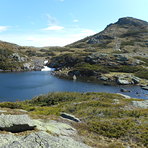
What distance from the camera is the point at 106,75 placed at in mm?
112625

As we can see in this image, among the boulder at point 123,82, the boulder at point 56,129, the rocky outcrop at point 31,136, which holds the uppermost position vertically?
the rocky outcrop at point 31,136

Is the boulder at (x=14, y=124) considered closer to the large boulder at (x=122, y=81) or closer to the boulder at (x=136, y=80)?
the large boulder at (x=122, y=81)

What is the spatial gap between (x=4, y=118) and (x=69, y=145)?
6.78 m

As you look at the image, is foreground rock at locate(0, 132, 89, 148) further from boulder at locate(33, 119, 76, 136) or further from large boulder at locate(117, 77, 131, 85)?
large boulder at locate(117, 77, 131, 85)

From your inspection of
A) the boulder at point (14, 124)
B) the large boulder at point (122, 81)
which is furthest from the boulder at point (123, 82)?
the boulder at point (14, 124)

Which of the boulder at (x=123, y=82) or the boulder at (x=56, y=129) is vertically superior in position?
the boulder at (x=56, y=129)

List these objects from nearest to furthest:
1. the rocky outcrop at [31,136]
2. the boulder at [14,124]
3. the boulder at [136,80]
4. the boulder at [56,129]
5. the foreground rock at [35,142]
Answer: the foreground rock at [35,142] < the rocky outcrop at [31,136] < the boulder at [14,124] < the boulder at [56,129] < the boulder at [136,80]

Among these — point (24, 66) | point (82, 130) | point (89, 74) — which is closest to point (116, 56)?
point (89, 74)

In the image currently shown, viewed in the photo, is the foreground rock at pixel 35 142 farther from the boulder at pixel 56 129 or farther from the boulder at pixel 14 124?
Answer: the boulder at pixel 56 129

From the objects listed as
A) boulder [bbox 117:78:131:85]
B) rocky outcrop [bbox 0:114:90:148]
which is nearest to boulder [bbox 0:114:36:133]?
rocky outcrop [bbox 0:114:90:148]

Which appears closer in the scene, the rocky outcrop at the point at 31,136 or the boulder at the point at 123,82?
the rocky outcrop at the point at 31,136

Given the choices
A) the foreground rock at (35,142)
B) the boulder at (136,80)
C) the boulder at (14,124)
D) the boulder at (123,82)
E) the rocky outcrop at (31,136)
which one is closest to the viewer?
the foreground rock at (35,142)

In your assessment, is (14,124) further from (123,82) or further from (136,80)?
(136,80)

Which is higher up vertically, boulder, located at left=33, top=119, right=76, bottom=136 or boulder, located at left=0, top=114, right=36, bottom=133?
boulder, located at left=0, top=114, right=36, bottom=133
